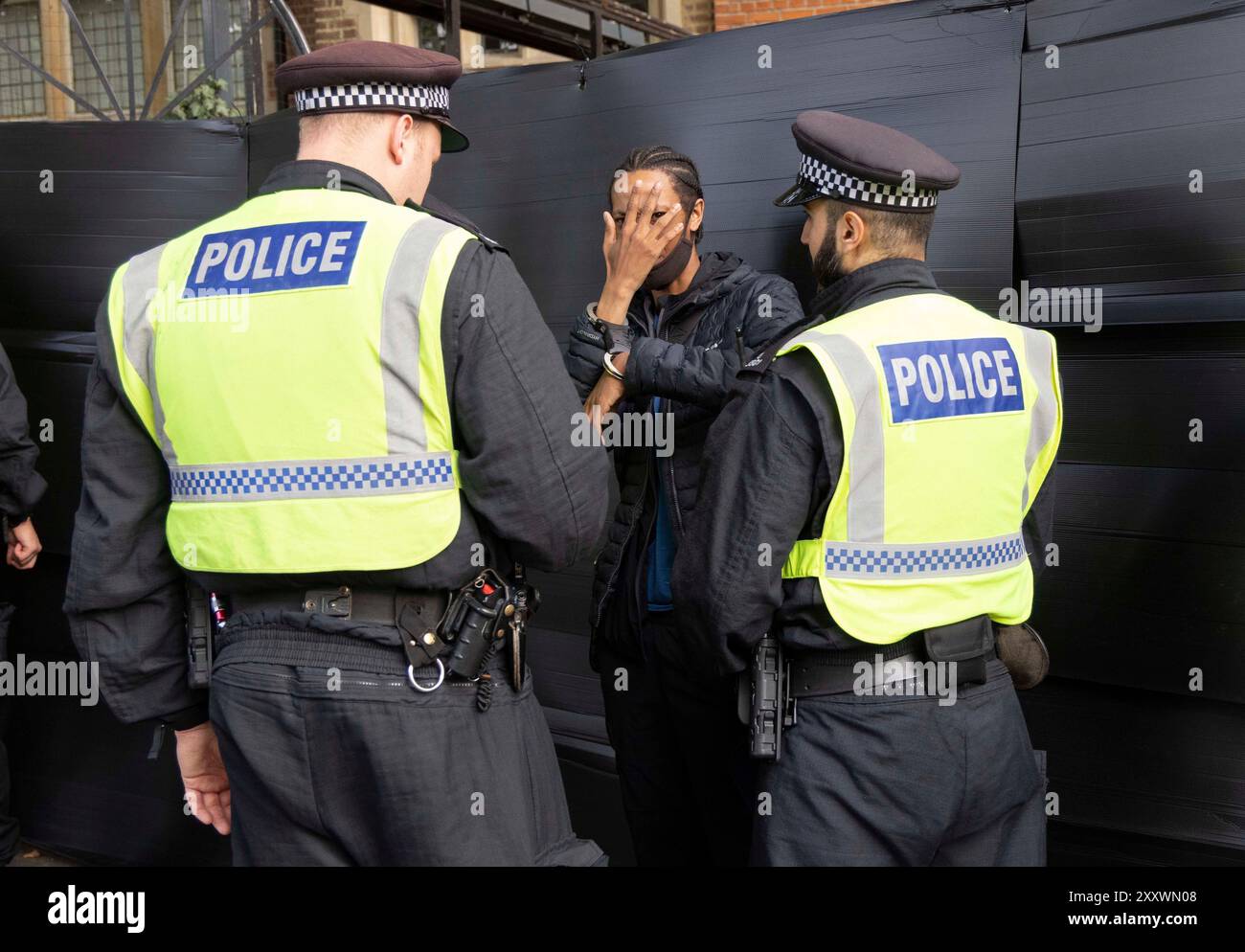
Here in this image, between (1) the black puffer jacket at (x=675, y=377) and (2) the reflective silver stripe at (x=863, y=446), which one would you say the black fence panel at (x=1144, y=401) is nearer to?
(1) the black puffer jacket at (x=675, y=377)

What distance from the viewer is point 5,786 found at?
4.07m

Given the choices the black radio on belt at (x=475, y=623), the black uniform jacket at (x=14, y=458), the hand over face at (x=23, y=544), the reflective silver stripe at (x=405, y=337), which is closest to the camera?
the reflective silver stripe at (x=405, y=337)

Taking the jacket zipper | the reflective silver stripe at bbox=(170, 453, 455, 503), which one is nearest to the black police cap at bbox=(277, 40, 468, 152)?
the reflective silver stripe at bbox=(170, 453, 455, 503)

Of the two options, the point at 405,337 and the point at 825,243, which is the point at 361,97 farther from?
the point at 825,243

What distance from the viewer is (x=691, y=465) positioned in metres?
2.67

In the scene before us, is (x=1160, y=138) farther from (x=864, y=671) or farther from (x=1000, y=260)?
(x=864, y=671)

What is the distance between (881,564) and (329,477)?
0.91 m

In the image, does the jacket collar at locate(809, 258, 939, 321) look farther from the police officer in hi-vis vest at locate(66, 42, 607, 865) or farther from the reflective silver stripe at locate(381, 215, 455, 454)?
the reflective silver stripe at locate(381, 215, 455, 454)

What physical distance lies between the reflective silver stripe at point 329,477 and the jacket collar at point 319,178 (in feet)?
1.50

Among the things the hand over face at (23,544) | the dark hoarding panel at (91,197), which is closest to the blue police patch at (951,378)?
the dark hoarding panel at (91,197)

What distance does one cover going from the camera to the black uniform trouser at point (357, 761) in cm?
184

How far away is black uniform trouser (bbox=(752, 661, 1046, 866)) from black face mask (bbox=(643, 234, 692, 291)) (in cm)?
117

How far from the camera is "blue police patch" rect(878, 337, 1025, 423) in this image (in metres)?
1.95

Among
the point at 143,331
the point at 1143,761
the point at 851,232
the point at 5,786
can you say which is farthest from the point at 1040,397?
the point at 5,786
